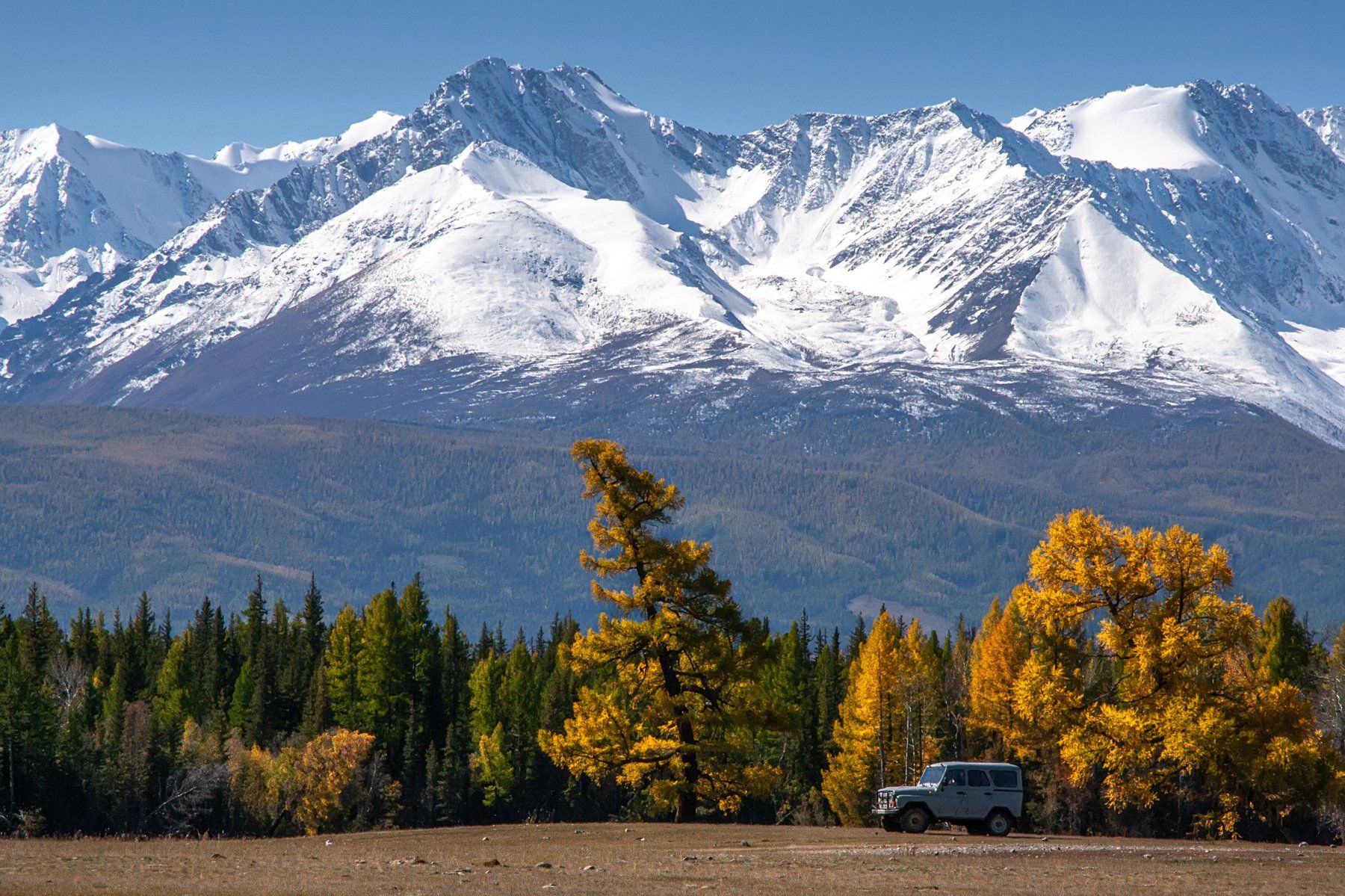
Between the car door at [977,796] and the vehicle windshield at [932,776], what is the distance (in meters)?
0.95

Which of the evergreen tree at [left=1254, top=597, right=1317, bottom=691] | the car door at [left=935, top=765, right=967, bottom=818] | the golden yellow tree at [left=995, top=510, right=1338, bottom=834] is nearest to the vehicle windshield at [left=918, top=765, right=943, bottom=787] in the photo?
the car door at [left=935, top=765, right=967, bottom=818]

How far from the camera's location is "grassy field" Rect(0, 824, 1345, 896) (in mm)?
42156

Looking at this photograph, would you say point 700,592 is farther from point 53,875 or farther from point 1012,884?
point 53,875

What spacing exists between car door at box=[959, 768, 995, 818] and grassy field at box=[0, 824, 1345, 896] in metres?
1.33

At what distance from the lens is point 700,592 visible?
61.2m

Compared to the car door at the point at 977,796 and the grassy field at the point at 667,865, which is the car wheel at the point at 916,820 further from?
the car door at the point at 977,796

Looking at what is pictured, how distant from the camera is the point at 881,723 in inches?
4082

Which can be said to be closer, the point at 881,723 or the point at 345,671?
the point at 881,723

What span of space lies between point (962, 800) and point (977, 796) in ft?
1.95

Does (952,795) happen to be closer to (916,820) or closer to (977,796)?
(977,796)

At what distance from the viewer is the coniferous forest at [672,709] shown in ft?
200

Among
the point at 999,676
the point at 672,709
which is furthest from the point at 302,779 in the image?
the point at 672,709

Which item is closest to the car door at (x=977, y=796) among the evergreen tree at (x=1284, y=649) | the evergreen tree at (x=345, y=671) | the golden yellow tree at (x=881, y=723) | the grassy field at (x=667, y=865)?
the grassy field at (x=667, y=865)

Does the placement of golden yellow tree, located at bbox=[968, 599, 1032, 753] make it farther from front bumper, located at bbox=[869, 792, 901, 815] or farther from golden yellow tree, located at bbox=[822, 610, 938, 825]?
front bumper, located at bbox=[869, 792, 901, 815]
